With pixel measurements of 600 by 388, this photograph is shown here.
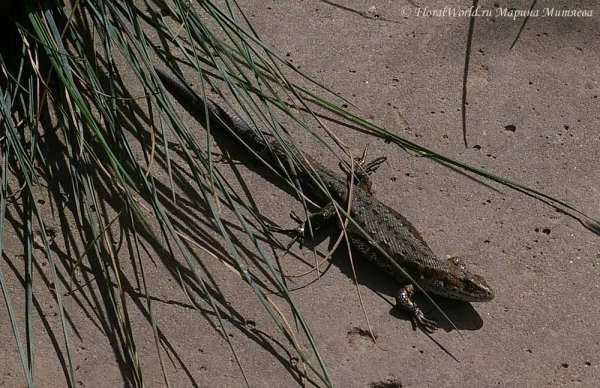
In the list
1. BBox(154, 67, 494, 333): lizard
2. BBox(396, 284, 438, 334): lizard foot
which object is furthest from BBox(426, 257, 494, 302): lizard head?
BBox(396, 284, 438, 334): lizard foot

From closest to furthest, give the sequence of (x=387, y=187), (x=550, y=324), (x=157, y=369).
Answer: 1. (x=157, y=369)
2. (x=550, y=324)
3. (x=387, y=187)

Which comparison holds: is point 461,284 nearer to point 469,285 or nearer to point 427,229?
point 469,285

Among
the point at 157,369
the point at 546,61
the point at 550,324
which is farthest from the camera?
the point at 546,61

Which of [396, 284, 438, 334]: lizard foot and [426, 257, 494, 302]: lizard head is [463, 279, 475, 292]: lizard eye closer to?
[426, 257, 494, 302]: lizard head

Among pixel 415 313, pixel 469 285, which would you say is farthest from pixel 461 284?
pixel 415 313

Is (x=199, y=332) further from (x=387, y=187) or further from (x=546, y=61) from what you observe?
(x=546, y=61)

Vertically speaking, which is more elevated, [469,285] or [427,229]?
[427,229]

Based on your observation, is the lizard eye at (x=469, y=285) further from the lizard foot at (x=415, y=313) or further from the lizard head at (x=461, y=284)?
the lizard foot at (x=415, y=313)

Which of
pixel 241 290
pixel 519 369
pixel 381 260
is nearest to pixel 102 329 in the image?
pixel 241 290
